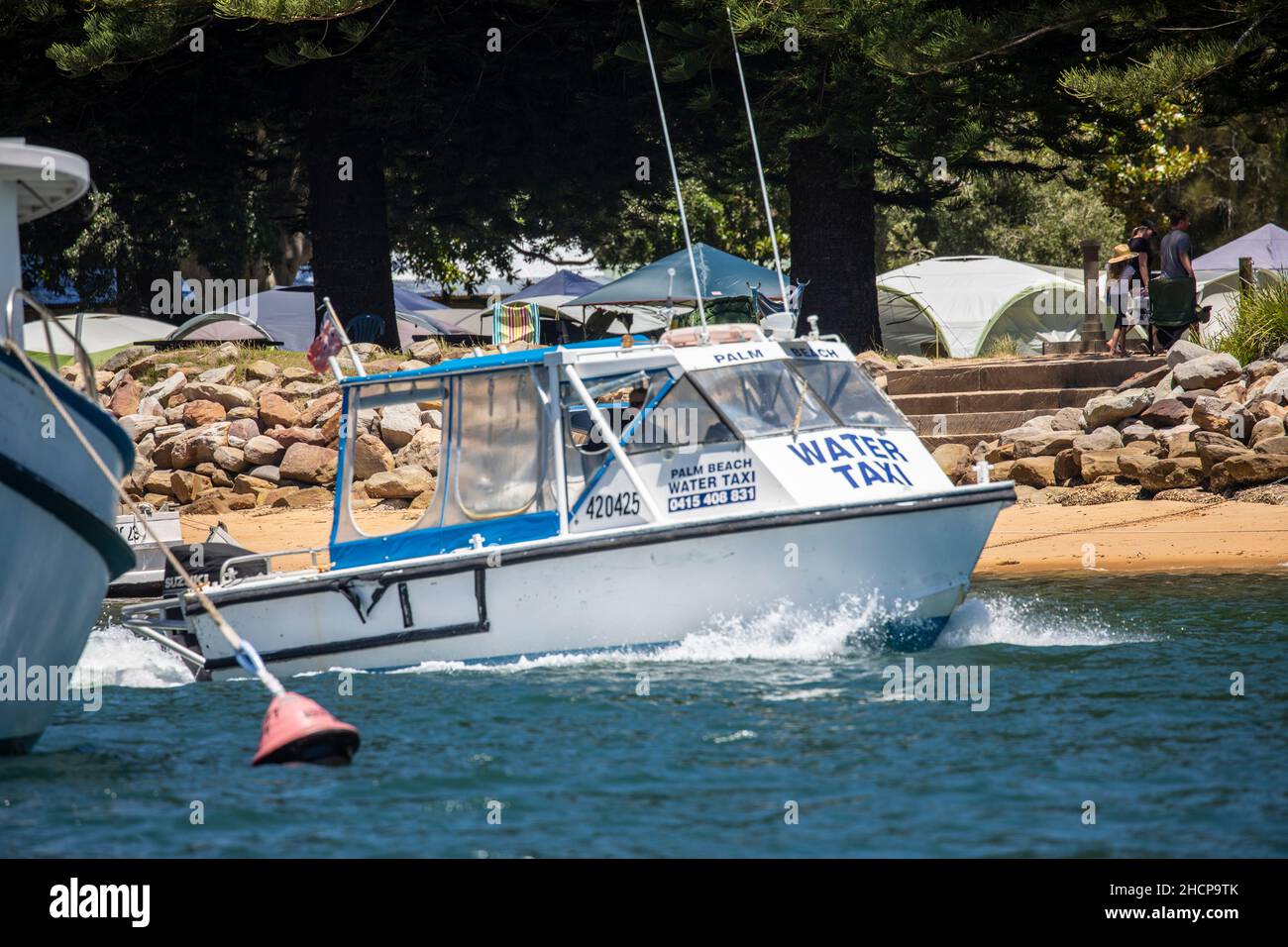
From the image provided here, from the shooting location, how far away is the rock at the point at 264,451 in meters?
22.0

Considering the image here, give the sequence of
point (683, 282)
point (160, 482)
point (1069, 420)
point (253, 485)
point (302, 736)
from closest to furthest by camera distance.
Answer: point (302, 736)
point (1069, 420)
point (253, 485)
point (160, 482)
point (683, 282)

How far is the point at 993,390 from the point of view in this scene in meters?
21.3

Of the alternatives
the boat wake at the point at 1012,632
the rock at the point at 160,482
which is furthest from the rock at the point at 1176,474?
the rock at the point at 160,482

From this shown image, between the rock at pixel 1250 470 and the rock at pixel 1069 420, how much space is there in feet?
7.79

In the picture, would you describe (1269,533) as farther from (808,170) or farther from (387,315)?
(387,315)

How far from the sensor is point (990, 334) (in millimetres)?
35188

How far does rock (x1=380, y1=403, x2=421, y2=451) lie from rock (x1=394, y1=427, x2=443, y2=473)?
0.39ft

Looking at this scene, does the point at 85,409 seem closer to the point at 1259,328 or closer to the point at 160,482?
the point at 160,482

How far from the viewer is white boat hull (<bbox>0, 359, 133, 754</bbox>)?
28.6ft

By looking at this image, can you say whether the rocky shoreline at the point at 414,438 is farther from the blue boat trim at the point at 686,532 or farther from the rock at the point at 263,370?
the blue boat trim at the point at 686,532

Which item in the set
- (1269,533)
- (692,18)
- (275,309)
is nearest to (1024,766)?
(1269,533)

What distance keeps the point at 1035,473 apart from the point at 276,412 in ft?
33.5

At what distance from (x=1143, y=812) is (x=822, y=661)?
3756mm

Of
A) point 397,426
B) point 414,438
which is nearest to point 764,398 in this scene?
point 414,438
